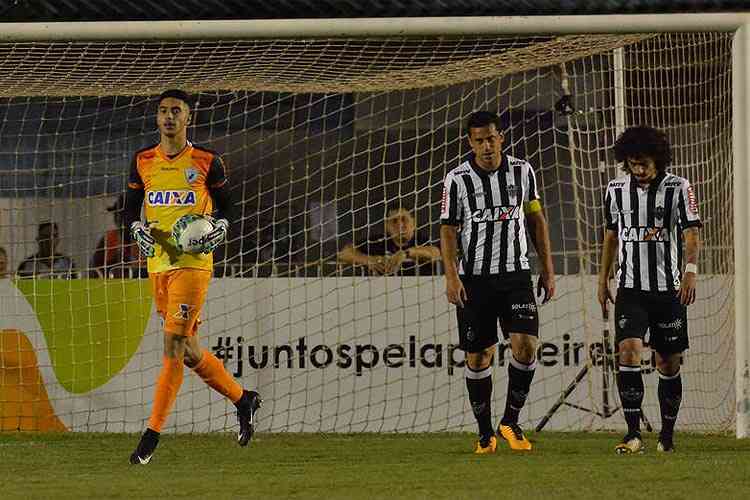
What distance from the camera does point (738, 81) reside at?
321 inches

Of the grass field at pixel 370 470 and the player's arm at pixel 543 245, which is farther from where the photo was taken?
the player's arm at pixel 543 245

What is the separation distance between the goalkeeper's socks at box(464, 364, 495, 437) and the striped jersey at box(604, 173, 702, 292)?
0.82m

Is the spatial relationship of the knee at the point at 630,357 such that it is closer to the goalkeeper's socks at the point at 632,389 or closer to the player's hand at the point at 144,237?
the goalkeeper's socks at the point at 632,389

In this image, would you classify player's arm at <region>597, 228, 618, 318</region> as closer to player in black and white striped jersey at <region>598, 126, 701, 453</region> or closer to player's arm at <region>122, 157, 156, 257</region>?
player in black and white striped jersey at <region>598, 126, 701, 453</region>

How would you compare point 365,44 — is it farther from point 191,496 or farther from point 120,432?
point 191,496

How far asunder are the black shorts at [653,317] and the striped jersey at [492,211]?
53 centimetres

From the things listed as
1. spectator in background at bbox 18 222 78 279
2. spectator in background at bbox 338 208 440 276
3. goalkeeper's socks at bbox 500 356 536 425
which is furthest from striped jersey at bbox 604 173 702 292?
spectator in background at bbox 18 222 78 279

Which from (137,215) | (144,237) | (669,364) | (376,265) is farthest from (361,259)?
(144,237)

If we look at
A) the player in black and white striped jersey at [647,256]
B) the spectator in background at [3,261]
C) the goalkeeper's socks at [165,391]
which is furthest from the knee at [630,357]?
the spectator in background at [3,261]

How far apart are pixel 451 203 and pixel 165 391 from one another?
1.67 metres

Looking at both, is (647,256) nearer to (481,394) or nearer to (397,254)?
(481,394)

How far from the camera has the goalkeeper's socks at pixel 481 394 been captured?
285 inches

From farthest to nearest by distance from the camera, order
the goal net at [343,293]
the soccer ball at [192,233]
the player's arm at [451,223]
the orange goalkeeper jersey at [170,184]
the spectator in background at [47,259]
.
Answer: the spectator in background at [47,259] → the goal net at [343,293] → the player's arm at [451,223] → the orange goalkeeper jersey at [170,184] → the soccer ball at [192,233]

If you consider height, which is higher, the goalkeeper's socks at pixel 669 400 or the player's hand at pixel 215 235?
the player's hand at pixel 215 235
